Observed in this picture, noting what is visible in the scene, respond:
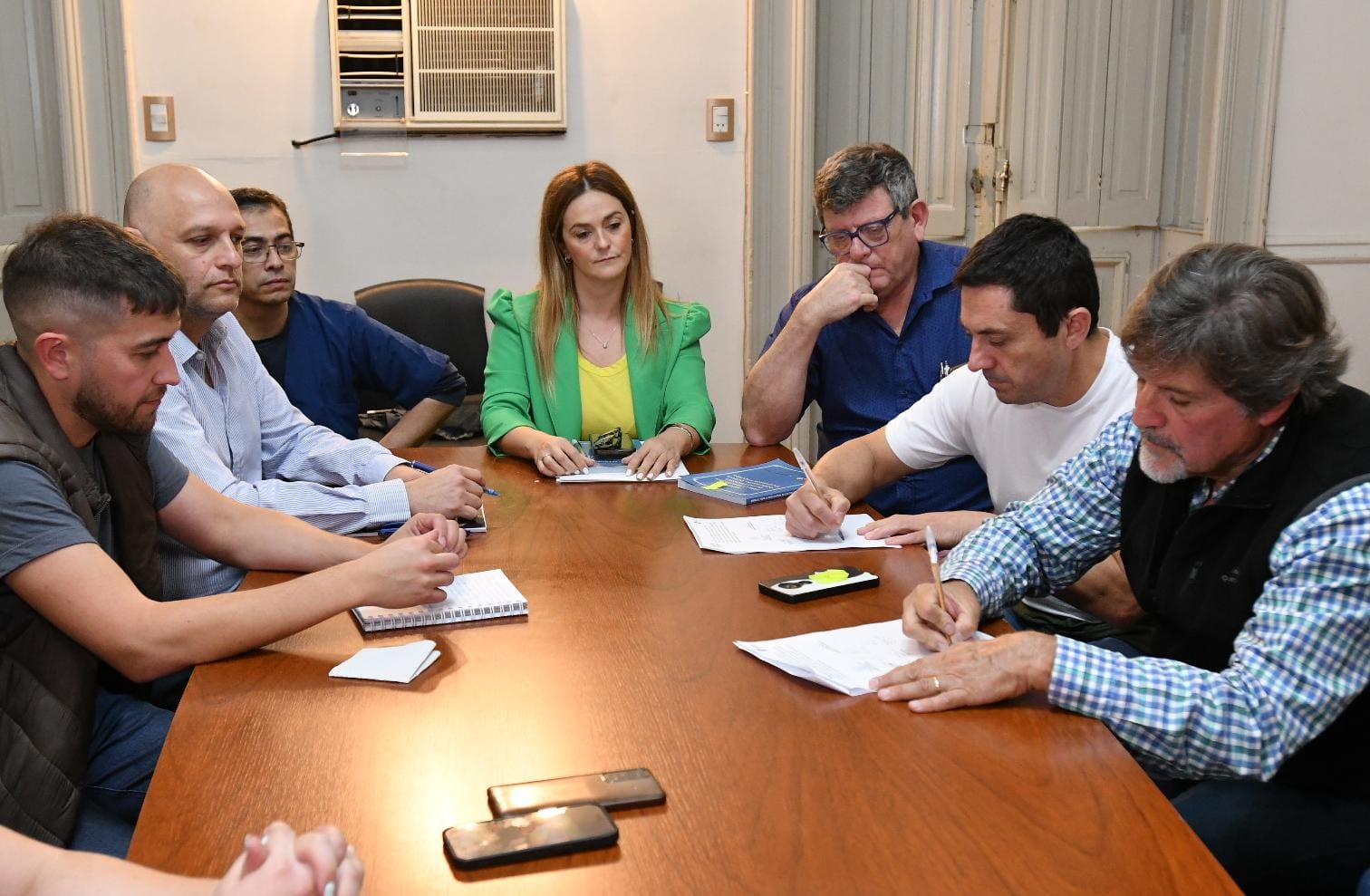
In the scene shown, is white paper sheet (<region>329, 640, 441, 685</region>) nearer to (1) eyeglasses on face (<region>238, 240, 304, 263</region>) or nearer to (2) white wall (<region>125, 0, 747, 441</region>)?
(1) eyeglasses on face (<region>238, 240, 304, 263</region>)

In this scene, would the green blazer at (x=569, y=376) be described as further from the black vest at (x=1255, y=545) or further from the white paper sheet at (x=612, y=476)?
the black vest at (x=1255, y=545)

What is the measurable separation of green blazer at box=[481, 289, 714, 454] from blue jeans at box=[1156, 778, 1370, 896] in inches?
66.2

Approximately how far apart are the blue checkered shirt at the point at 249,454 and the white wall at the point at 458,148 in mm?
1984

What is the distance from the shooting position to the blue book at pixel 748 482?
8.09ft

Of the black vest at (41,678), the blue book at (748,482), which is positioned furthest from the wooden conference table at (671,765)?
the blue book at (748,482)

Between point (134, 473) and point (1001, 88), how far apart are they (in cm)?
357

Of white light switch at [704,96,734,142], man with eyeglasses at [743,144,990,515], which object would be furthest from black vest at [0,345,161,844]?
white light switch at [704,96,734,142]

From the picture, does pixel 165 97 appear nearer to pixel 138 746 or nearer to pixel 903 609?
pixel 138 746

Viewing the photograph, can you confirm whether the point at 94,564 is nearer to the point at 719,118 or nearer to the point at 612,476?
the point at 612,476

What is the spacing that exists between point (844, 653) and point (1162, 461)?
0.51 metres

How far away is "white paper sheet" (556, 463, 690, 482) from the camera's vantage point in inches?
104

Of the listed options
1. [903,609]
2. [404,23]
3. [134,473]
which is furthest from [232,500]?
[404,23]

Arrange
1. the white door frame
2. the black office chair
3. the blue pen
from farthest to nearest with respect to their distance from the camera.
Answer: the white door frame → the black office chair → the blue pen

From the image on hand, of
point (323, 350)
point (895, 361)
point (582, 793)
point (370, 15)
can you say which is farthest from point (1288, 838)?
point (370, 15)
